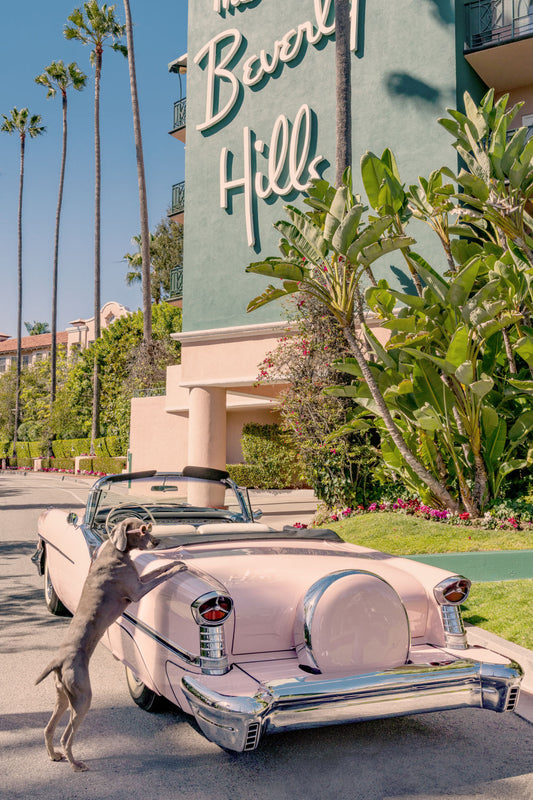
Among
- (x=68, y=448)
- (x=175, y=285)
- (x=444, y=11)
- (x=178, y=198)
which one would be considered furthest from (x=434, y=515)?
(x=68, y=448)

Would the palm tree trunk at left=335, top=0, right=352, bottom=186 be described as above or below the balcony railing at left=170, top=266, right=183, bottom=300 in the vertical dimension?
above

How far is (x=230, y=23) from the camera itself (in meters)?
16.9

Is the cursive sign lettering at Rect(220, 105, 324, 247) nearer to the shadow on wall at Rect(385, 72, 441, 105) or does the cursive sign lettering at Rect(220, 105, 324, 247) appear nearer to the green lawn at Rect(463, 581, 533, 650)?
the shadow on wall at Rect(385, 72, 441, 105)

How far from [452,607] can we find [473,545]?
509 cm

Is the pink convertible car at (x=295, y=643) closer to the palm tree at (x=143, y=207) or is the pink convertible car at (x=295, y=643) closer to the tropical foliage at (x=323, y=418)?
the tropical foliage at (x=323, y=418)

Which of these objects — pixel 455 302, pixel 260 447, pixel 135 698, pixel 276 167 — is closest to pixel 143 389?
pixel 260 447

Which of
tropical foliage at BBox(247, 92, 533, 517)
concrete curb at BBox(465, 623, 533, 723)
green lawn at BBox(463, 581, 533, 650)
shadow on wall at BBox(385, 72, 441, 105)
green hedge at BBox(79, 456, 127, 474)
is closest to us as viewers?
concrete curb at BBox(465, 623, 533, 723)

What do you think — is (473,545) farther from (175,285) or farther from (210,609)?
(175,285)

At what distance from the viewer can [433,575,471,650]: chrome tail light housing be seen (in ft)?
12.5

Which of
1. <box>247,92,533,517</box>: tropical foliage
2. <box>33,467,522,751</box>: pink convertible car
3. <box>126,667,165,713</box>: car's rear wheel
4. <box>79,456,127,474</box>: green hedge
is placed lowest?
<box>79,456,127,474</box>: green hedge

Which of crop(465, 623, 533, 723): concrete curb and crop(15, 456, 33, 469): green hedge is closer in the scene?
crop(465, 623, 533, 723): concrete curb

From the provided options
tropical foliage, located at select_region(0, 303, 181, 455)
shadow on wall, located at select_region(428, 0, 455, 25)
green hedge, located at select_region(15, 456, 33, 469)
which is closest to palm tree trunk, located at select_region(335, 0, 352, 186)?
shadow on wall, located at select_region(428, 0, 455, 25)

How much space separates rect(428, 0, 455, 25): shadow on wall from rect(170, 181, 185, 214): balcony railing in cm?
913

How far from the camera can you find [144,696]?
13.4 ft
